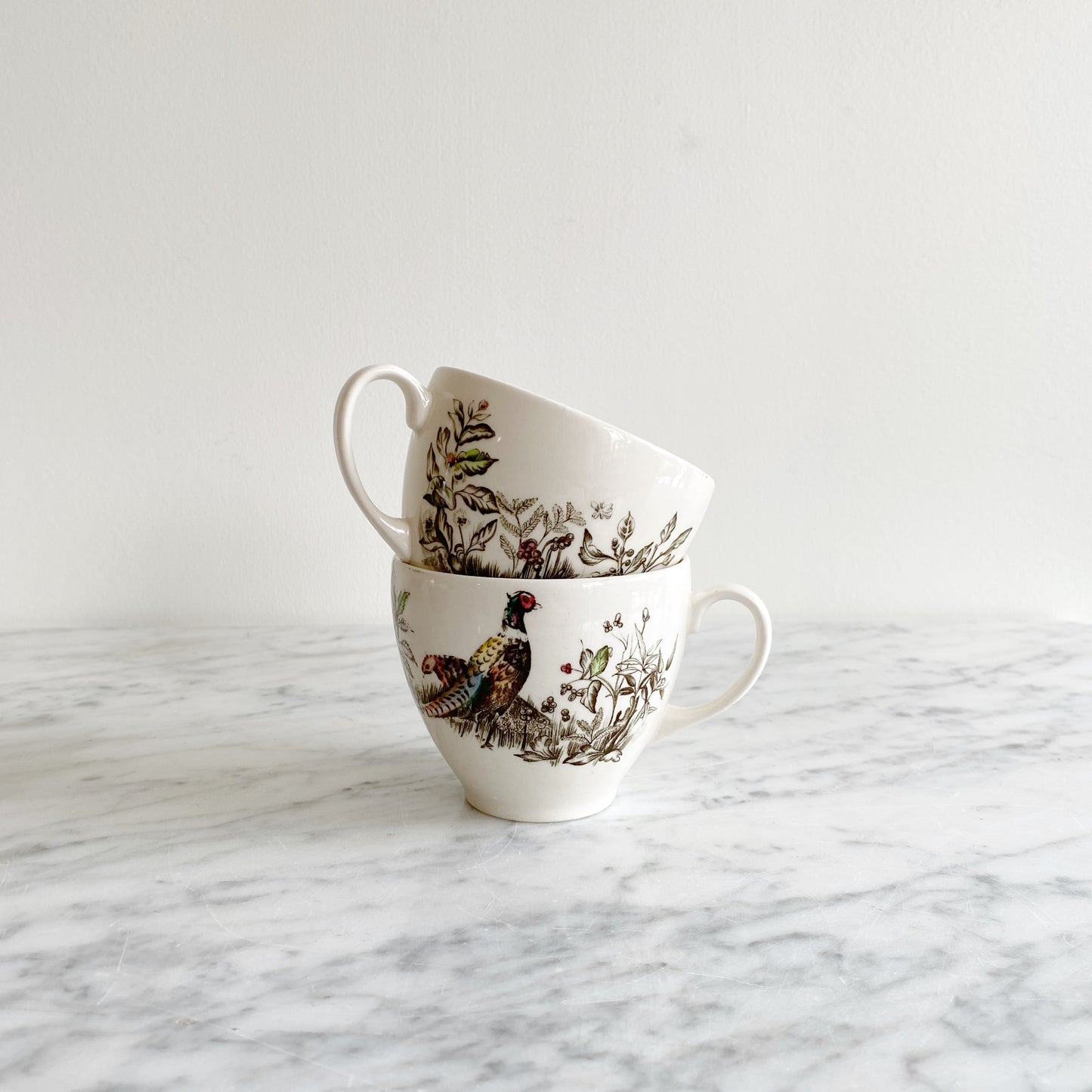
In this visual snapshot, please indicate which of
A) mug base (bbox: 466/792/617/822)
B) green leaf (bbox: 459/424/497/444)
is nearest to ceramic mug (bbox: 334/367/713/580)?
green leaf (bbox: 459/424/497/444)

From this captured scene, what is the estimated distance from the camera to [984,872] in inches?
22.0

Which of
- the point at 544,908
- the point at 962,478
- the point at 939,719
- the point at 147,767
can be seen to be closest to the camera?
the point at 544,908

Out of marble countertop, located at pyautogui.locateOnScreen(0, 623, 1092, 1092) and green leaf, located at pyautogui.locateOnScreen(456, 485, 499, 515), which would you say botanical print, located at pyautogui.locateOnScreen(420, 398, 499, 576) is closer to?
green leaf, located at pyautogui.locateOnScreen(456, 485, 499, 515)

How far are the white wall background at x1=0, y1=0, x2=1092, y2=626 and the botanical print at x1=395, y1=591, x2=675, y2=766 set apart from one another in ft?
1.59

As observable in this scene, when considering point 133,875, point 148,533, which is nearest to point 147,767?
point 133,875

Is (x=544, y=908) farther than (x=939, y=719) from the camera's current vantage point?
No

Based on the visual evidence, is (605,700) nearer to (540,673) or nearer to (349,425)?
(540,673)

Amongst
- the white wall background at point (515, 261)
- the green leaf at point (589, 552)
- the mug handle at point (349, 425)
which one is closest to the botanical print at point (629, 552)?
the green leaf at point (589, 552)

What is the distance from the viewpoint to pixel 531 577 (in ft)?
1.80

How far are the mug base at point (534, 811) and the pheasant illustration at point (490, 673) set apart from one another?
0.06 m

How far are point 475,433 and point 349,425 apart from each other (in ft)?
0.29

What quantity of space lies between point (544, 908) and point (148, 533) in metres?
0.67

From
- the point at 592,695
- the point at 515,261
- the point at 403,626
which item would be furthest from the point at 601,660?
the point at 515,261

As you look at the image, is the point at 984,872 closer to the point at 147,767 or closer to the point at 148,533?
the point at 147,767
